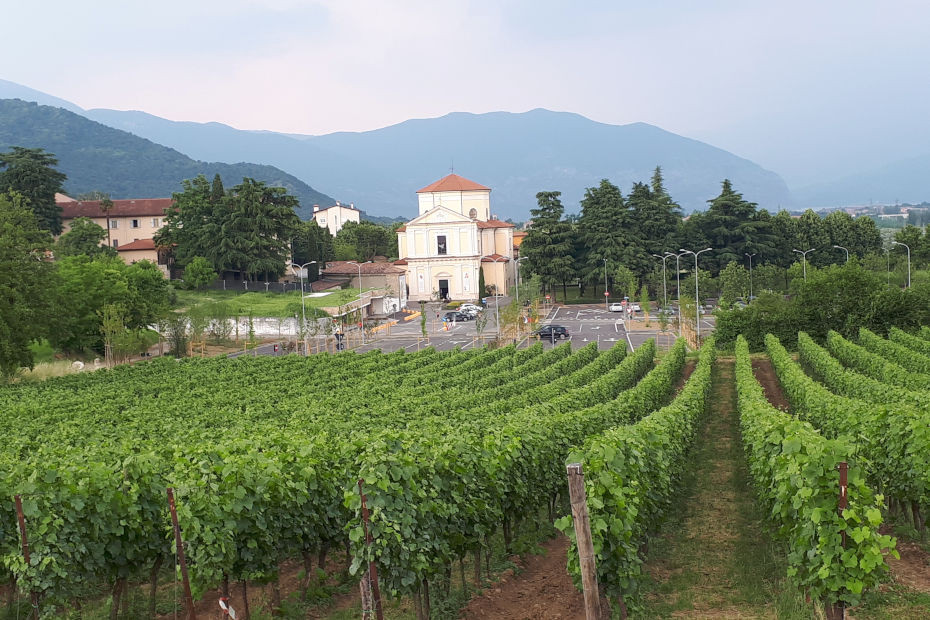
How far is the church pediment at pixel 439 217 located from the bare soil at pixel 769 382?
53523mm

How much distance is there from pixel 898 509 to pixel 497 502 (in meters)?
8.70

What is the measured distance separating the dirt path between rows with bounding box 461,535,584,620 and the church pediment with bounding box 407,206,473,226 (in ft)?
267

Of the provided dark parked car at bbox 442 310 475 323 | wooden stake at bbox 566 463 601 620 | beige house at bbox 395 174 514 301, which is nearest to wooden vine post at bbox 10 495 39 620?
wooden stake at bbox 566 463 601 620

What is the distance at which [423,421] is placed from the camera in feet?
64.0

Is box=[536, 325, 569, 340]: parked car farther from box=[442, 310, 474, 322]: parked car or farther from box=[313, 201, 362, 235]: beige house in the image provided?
box=[313, 201, 362, 235]: beige house

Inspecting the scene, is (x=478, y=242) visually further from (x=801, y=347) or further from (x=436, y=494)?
(x=436, y=494)

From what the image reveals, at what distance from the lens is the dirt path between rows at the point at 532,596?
36.8 ft

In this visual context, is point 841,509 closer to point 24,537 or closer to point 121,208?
point 24,537

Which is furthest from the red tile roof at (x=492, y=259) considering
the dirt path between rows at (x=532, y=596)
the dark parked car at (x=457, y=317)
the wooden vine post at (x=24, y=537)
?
the wooden vine post at (x=24, y=537)

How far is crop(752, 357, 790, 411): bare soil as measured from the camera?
30997mm

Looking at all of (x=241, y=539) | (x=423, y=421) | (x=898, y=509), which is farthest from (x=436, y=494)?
(x=898, y=509)

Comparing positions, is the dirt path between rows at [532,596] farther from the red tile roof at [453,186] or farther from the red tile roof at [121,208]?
the red tile roof at [121,208]

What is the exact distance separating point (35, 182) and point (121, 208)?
18.3 meters

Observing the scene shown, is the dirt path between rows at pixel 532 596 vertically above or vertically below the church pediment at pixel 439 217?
below
